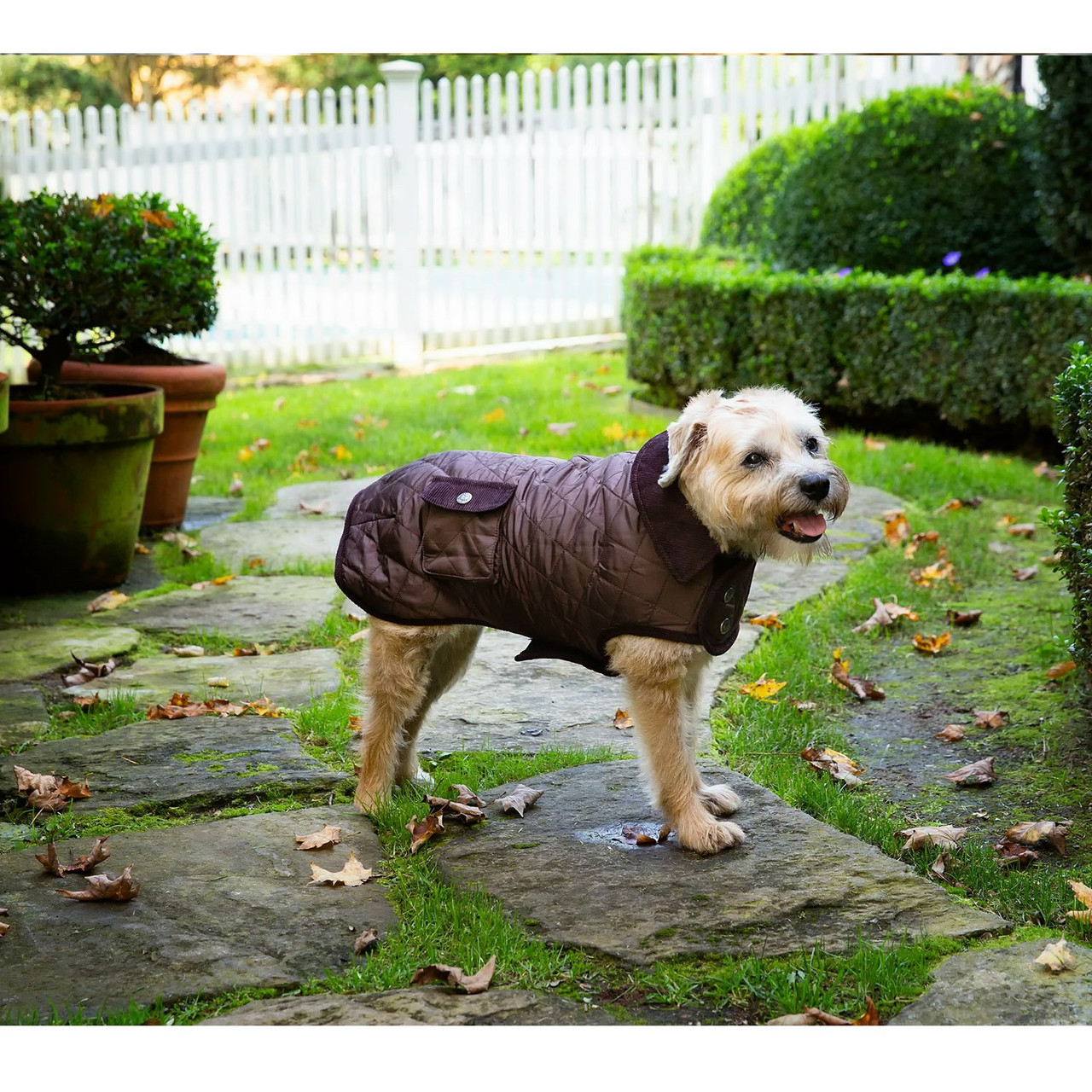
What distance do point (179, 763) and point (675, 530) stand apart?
182 cm

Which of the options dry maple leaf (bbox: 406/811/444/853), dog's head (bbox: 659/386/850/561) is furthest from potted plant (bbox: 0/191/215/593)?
dog's head (bbox: 659/386/850/561)

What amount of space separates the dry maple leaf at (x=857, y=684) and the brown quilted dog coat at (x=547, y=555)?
1.45m

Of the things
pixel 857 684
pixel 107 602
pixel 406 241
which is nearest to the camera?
pixel 857 684

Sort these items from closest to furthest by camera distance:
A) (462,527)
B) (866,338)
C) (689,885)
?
(689,885) → (462,527) → (866,338)

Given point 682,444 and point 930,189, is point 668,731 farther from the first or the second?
point 930,189

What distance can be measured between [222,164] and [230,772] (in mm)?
10160

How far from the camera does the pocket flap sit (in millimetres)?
3443

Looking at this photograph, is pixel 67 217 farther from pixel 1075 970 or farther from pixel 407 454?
pixel 1075 970

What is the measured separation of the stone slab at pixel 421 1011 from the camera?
266cm

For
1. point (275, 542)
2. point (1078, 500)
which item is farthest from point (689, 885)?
point (275, 542)

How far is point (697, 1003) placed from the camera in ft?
9.06

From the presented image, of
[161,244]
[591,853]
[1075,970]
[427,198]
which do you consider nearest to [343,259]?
[427,198]

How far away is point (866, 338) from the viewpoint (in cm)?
865

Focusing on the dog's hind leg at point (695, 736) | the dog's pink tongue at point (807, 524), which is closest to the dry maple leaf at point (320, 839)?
the dog's hind leg at point (695, 736)
